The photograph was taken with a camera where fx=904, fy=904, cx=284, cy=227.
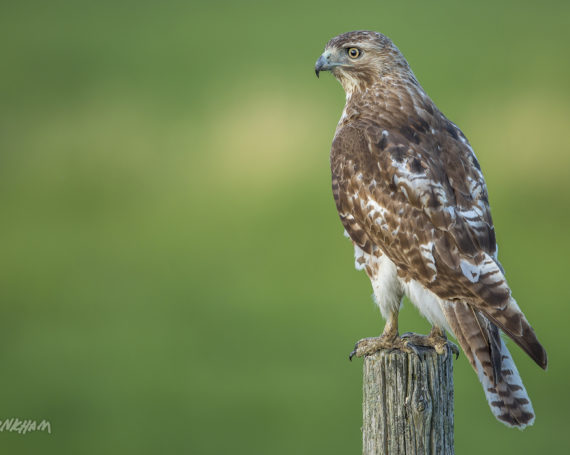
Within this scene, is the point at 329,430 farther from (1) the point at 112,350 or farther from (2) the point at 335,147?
(2) the point at 335,147

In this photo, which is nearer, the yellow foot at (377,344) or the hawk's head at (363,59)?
the yellow foot at (377,344)

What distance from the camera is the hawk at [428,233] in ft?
18.9

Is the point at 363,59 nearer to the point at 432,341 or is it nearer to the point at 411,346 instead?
the point at 432,341

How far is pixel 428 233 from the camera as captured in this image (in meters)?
6.18

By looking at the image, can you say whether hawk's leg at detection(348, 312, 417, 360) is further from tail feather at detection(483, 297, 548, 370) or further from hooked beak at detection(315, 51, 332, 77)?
hooked beak at detection(315, 51, 332, 77)

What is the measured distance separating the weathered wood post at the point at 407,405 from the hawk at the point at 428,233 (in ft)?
1.29

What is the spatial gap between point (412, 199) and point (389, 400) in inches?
58.9

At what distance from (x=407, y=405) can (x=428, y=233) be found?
1.28 metres

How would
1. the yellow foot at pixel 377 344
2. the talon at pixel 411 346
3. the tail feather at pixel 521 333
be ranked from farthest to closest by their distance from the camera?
the yellow foot at pixel 377 344
the talon at pixel 411 346
the tail feather at pixel 521 333

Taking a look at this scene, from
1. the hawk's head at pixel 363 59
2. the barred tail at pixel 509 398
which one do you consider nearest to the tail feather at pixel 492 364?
the barred tail at pixel 509 398

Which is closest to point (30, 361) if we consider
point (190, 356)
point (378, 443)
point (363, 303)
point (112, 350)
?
point (112, 350)

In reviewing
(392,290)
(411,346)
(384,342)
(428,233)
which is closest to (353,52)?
(428,233)

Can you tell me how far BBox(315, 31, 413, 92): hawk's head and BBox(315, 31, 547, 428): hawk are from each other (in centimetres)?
25

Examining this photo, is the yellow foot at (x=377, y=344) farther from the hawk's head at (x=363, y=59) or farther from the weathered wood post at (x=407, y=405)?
the hawk's head at (x=363, y=59)
